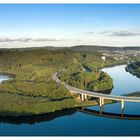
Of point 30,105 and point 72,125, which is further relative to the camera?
point 30,105

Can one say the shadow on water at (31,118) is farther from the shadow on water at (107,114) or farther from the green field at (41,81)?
the shadow on water at (107,114)

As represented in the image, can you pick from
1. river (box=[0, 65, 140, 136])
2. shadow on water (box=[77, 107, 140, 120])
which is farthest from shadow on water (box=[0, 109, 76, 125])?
shadow on water (box=[77, 107, 140, 120])

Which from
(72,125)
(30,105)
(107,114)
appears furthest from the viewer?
(107,114)

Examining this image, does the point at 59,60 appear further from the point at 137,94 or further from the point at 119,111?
the point at 119,111

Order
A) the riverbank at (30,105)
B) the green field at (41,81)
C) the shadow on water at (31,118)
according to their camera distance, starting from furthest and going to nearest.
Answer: the green field at (41,81), the riverbank at (30,105), the shadow on water at (31,118)

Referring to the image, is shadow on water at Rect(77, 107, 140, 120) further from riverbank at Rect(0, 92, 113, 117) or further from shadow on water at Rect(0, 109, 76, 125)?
shadow on water at Rect(0, 109, 76, 125)

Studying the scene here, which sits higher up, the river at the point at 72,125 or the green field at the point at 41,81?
the green field at the point at 41,81

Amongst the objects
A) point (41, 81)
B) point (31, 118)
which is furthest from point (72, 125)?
point (41, 81)

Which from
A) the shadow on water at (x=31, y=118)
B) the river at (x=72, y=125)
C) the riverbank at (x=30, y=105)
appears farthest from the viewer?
the riverbank at (x=30, y=105)

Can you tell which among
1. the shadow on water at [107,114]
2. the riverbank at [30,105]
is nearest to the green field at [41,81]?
the riverbank at [30,105]

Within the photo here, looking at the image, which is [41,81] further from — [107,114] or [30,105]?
[107,114]

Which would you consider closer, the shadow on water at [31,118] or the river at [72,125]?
the river at [72,125]

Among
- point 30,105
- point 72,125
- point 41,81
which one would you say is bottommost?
point 72,125
